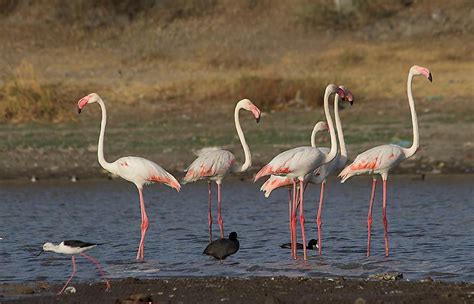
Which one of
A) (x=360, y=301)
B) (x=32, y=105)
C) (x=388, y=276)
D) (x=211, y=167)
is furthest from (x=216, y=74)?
(x=360, y=301)

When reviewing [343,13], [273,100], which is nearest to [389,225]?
[273,100]

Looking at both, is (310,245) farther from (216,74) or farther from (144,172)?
(216,74)

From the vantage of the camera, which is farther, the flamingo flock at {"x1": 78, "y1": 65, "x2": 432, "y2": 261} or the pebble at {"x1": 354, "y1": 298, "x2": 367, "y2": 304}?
the flamingo flock at {"x1": 78, "y1": 65, "x2": 432, "y2": 261}

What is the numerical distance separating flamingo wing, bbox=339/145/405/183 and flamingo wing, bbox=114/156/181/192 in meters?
1.55

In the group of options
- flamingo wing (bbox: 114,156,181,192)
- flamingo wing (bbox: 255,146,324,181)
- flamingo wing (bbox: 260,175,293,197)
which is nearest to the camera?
flamingo wing (bbox: 255,146,324,181)

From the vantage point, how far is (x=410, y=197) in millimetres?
13906

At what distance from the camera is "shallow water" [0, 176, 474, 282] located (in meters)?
9.68

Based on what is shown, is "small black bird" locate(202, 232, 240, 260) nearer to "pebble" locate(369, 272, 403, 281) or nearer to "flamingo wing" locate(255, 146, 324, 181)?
"flamingo wing" locate(255, 146, 324, 181)

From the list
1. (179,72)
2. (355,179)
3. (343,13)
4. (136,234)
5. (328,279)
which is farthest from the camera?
(343,13)

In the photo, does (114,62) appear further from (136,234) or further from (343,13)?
(136,234)

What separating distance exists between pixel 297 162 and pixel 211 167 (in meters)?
1.09

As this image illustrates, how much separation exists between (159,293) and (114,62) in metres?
14.1

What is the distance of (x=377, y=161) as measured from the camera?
10500 mm

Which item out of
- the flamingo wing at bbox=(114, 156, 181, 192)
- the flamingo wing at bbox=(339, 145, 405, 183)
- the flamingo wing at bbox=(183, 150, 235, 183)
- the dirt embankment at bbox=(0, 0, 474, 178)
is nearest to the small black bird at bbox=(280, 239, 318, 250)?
the flamingo wing at bbox=(339, 145, 405, 183)
